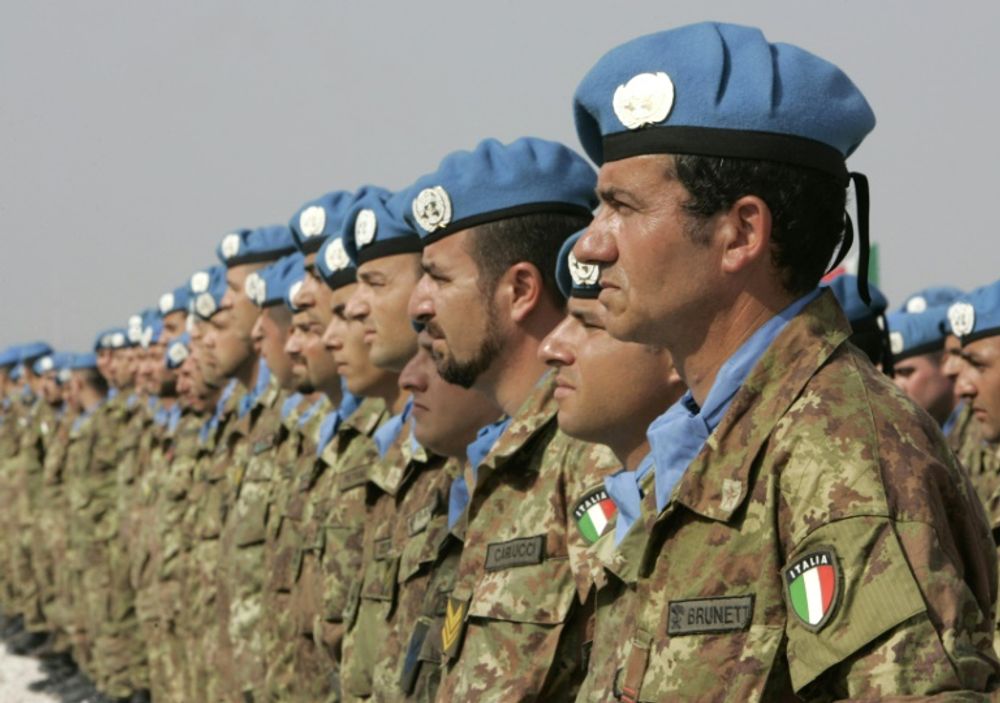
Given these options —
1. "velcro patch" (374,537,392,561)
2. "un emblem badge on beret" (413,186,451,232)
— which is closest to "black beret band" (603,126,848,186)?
"un emblem badge on beret" (413,186,451,232)

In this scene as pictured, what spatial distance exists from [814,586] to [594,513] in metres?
1.67

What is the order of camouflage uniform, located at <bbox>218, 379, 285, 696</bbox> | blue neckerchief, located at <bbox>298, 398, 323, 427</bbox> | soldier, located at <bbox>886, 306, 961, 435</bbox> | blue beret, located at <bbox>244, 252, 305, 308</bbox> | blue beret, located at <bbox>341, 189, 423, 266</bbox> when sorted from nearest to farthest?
blue beret, located at <bbox>341, 189, 423, 266</bbox>
camouflage uniform, located at <bbox>218, 379, 285, 696</bbox>
blue neckerchief, located at <bbox>298, 398, 323, 427</bbox>
blue beret, located at <bbox>244, 252, 305, 308</bbox>
soldier, located at <bbox>886, 306, 961, 435</bbox>

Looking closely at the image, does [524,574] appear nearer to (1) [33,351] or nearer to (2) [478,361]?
(2) [478,361]

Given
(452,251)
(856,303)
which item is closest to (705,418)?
(452,251)

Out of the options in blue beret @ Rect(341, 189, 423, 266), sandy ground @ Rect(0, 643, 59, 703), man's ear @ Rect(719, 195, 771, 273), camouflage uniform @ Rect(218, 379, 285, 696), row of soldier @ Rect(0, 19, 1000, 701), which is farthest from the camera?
sandy ground @ Rect(0, 643, 59, 703)

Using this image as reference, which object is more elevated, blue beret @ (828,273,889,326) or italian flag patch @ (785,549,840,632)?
italian flag patch @ (785,549,840,632)

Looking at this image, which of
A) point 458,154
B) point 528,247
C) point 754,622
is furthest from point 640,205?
point 458,154

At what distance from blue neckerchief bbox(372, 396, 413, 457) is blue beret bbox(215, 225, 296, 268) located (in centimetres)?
442

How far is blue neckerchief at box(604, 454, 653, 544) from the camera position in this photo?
3660 mm

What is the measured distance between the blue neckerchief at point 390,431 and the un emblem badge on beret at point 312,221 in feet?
6.71

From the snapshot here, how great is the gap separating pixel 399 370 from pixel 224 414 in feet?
18.4

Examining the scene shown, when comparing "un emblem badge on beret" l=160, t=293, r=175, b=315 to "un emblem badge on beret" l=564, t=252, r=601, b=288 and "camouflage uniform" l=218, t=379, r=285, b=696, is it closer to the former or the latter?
"camouflage uniform" l=218, t=379, r=285, b=696

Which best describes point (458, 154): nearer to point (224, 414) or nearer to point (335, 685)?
point (335, 685)

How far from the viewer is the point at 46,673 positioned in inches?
707
